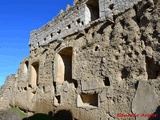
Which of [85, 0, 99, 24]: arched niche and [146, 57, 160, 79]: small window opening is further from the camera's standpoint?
[85, 0, 99, 24]: arched niche

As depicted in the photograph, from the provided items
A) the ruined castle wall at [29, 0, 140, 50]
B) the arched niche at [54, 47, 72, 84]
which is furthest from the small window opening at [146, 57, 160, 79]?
the arched niche at [54, 47, 72, 84]

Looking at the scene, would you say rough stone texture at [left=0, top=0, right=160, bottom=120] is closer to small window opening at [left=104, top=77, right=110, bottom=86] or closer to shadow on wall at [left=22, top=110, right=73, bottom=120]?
small window opening at [left=104, top=77, right=110, bottom=86]

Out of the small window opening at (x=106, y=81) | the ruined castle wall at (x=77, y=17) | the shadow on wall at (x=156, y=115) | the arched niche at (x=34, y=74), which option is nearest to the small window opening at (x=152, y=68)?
the shadow on wall at (x=156, y=115)

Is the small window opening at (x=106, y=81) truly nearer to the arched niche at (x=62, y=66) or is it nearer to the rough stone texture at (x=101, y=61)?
the rough stone texture at (x=101, y=61)

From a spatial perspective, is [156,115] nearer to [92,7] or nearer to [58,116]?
[58,116]

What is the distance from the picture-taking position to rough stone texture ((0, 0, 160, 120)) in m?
5.70

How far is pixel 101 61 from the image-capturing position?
6.94m

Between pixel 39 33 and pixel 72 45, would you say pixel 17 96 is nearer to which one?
pixel 39 33

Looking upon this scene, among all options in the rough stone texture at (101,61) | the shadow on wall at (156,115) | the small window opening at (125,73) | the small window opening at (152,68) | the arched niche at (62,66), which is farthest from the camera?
the arched niche at (62,66)

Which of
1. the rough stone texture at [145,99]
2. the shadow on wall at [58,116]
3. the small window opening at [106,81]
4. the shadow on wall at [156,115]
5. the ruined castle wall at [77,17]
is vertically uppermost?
the ruined castle wall at [77,17]

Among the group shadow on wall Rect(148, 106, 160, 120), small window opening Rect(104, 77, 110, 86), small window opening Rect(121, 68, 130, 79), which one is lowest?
shadow on wall Rect(148, 106, 160, 120)

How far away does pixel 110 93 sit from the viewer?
6.34m

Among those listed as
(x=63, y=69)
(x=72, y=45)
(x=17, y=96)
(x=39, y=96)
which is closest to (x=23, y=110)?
(x=17, y=96)

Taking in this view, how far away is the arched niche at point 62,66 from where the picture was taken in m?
9.23
